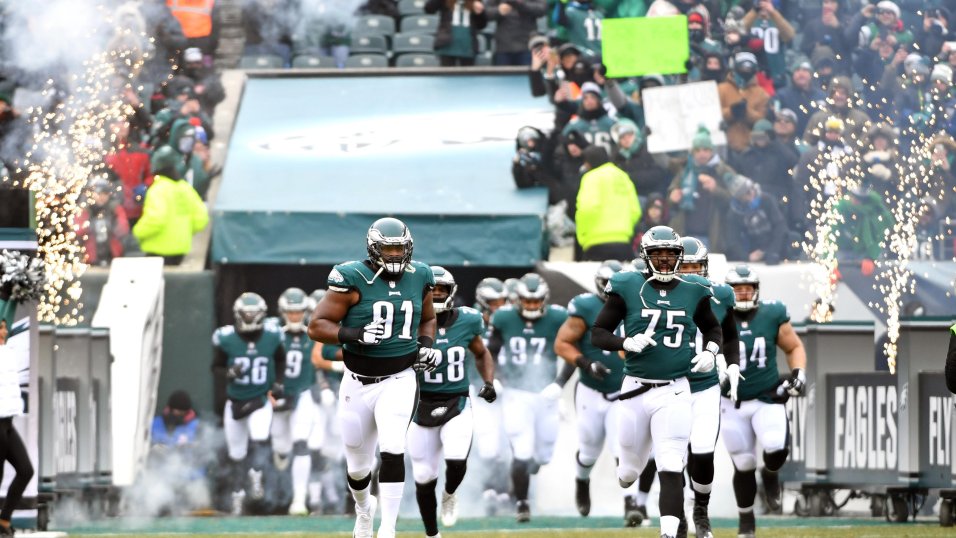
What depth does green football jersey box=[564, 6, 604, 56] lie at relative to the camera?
17.7 metres

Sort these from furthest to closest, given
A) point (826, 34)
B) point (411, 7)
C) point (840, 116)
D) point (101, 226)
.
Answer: point (411, 7) < point (826, 34) < point (840, 116) < point (101, 226)

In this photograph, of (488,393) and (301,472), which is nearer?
(488,393)

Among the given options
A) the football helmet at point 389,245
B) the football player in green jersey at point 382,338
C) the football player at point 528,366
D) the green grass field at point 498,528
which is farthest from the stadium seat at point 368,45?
the football helmet at point 389,245

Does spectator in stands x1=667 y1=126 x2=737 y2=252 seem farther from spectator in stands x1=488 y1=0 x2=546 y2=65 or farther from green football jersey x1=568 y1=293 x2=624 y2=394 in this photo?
green football jersey x1=568 y1=293 x2=624 y2=394

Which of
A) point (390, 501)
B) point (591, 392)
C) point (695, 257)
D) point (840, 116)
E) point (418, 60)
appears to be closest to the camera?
point (390, 501)

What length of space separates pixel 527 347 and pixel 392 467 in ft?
18.1

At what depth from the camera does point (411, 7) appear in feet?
62.6

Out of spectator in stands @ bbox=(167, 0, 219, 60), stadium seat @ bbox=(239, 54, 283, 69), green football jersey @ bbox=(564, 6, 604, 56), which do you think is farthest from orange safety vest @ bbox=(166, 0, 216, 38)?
green football jersey @ bbox=(564, 6, 604, 56)

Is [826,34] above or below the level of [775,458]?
above

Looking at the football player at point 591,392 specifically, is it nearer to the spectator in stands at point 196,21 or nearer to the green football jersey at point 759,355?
the green football jersey at point 759,355

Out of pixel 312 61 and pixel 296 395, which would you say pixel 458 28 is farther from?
pixel 296 395

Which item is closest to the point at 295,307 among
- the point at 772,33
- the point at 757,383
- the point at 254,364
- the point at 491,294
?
the point at 254,364

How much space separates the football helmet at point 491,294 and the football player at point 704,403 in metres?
4.61

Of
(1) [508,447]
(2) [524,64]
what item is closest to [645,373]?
(1) [508,447]
